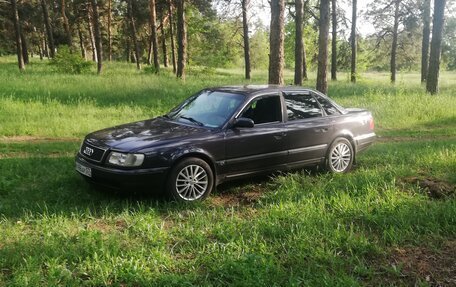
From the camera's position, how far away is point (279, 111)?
7.21 meters

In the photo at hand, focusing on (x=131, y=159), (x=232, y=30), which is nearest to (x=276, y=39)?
(x=131, y=159)

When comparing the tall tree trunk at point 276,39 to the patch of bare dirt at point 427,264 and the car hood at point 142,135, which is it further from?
the patch of bare dirt at point 427,264

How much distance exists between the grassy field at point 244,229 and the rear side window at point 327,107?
1.15 metres

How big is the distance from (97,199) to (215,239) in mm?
2208

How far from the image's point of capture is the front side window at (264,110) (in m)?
6.91

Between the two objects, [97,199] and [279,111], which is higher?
[279,111]

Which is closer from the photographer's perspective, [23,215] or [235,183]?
[23,215]

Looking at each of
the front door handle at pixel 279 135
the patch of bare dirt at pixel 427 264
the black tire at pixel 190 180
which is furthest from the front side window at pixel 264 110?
the patch of bare dirt at pixel 427 264

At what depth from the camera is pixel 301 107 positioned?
24.8 ft

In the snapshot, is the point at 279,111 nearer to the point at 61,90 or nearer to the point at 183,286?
the point at 183,286

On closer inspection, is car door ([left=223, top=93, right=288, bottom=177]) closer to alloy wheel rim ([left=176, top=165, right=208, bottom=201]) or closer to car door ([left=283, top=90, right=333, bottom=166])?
car door ([left=283, top=90, right=333, bottom=166])

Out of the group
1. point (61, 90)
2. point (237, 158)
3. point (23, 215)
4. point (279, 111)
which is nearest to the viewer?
point (23, 215)

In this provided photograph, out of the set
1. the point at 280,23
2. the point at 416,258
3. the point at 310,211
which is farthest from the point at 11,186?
the point at 280,23

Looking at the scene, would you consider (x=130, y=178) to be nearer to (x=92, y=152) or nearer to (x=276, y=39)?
(x=92, y=152)
